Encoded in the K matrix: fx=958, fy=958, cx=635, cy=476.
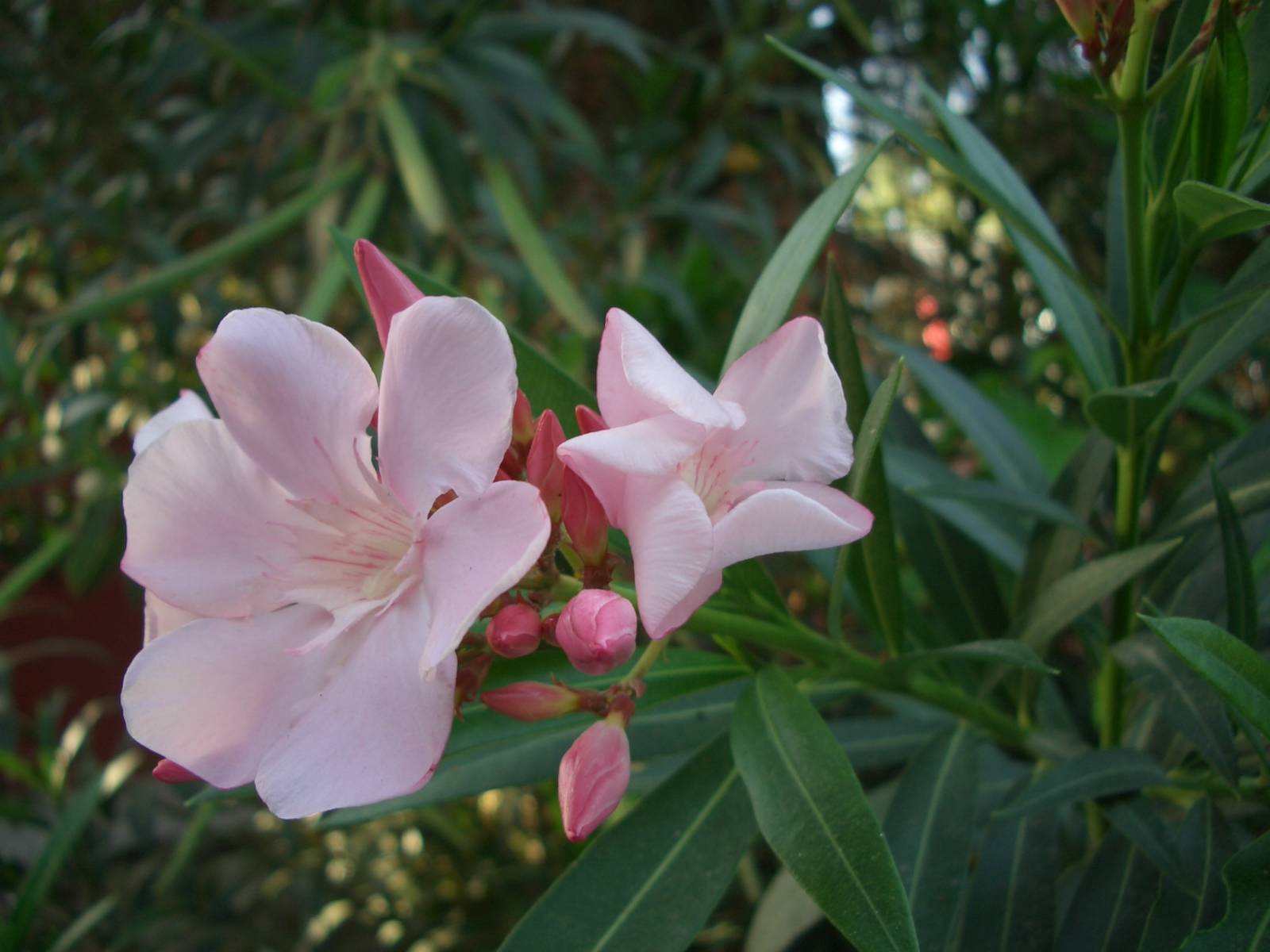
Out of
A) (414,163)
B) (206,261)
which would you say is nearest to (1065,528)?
(414,163)

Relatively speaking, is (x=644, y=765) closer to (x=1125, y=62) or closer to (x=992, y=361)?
(x=1125, y=62)

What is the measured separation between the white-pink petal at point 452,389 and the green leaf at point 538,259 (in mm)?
782

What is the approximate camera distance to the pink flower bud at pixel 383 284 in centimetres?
51

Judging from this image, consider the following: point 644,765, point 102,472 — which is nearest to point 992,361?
point 644,765

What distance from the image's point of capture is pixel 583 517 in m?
0.49

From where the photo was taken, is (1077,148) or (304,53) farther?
(1077,148)

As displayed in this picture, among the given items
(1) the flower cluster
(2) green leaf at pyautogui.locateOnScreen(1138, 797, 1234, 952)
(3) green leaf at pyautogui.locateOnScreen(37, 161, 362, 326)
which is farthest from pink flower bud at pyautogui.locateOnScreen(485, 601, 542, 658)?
(3) green leaf at pyautogui.locateOnScreen(37, 161, 362, 326)

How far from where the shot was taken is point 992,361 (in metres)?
1.99

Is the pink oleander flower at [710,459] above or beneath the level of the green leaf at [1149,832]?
above

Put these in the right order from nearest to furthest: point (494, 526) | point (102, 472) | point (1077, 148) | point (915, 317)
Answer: point (494, 526) < point (102, 472) < point (1077, 148) < point (915, 317)

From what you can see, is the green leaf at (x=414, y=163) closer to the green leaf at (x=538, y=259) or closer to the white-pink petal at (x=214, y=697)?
the green leaf at (x=538, y=259)

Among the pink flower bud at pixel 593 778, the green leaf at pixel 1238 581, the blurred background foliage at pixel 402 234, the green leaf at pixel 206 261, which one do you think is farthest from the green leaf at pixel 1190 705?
the green leaf at pixel 206 261

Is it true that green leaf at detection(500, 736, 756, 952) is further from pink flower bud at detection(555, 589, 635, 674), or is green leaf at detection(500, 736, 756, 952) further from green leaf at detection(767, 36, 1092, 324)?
green leaf at detection(767, 36, 1092, 324)

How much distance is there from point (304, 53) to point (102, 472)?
87cm
